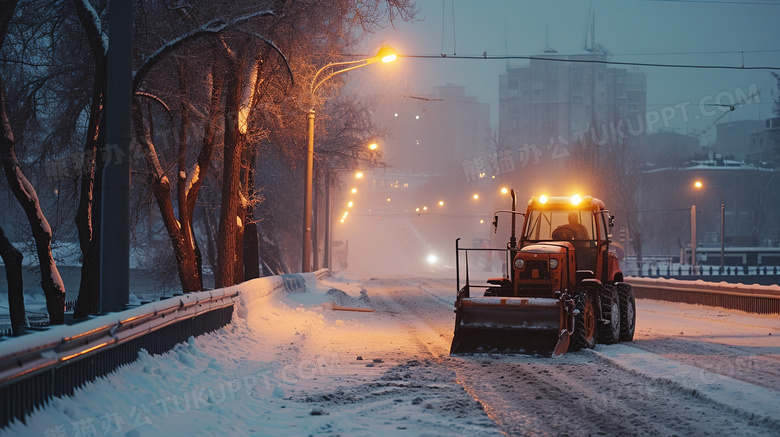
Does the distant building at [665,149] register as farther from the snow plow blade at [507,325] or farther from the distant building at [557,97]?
the snow plow blade at [507,325]

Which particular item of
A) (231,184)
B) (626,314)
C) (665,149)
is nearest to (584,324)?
(626,314)

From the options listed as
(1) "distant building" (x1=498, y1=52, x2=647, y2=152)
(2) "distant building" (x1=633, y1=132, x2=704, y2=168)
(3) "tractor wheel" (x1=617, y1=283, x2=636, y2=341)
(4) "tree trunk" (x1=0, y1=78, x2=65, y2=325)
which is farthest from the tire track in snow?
(1) "distant building" (x1=498, y1=52, x2=647, y2=152)

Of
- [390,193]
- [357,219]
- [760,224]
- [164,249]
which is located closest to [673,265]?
[760,224]

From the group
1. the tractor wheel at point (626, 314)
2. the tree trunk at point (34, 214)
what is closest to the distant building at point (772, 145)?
the tractor wheel at point (626, 314)

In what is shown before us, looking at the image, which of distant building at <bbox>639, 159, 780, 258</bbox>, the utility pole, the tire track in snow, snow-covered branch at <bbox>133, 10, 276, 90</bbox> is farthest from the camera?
distant building at <bbox>639, 159, 780, 258</bbox>

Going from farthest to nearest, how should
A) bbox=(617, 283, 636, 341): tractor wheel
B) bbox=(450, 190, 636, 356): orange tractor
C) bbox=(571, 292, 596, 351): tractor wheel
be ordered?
bbox=(617, 283, 636, 341): tractor wheel, bbox=(571, 292, 596, 351): tractor wheel, bbox=(450, 190, 636, 356): orange tractor

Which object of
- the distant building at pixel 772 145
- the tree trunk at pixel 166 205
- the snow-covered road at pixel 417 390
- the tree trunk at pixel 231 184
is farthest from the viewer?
the distant building at pixel 772 145

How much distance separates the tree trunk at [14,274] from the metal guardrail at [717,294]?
745 inches

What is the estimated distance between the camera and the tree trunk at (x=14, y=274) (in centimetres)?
1759

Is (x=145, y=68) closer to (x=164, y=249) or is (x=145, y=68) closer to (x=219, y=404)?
(x=219, y=404)

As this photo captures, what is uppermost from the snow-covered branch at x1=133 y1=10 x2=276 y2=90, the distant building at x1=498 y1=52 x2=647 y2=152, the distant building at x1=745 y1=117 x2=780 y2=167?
the distant building at x1=498 y1=52 x2=647 y2=152

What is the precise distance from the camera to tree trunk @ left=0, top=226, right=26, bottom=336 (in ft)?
57.7

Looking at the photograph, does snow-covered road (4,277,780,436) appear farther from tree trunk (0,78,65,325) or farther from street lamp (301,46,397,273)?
street lamp (301,46,397,273)

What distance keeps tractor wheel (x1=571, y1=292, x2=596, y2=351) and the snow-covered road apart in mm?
327
